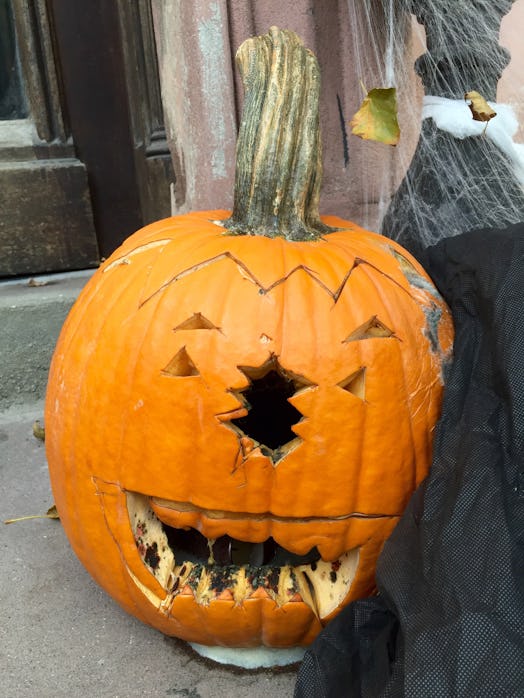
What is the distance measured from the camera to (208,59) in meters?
→ 1.57

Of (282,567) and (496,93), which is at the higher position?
(496,93)

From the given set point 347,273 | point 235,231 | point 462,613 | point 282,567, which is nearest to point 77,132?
point 235,231

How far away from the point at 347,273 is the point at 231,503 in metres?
0.39

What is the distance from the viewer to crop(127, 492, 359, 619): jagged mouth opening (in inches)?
39.3

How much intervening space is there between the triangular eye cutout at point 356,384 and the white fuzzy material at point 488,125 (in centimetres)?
64

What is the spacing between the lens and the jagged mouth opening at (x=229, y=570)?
100 centimetres

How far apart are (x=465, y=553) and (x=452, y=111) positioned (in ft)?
3.14

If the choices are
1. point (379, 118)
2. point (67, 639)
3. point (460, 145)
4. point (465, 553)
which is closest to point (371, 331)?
point (465, 553)

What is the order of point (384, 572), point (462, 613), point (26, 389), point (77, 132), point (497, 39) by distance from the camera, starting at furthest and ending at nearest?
point (77, 132) → point (26, 389) → point (497, 39) → point (384, 572) → point (462, 613)

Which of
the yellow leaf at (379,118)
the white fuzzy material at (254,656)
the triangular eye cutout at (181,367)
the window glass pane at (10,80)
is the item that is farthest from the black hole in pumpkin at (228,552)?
the window glass pane at (10,80)

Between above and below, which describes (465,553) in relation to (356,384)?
below

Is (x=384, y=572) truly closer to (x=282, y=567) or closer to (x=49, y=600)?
(x=282, y=567)

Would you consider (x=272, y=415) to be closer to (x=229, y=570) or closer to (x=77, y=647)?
(x=229, y=570)

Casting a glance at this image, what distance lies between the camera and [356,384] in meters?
0.98
